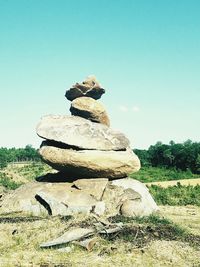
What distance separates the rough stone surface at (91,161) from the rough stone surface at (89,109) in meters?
2.25

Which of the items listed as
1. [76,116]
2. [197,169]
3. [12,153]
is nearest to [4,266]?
[76,116]

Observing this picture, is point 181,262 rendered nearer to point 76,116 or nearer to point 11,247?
point 11,247

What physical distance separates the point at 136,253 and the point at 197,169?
195 feet

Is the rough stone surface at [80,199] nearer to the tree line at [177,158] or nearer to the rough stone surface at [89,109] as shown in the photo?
the rough stone surface at [89,109]

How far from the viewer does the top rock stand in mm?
18797

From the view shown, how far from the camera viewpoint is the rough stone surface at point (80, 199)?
1530 cm

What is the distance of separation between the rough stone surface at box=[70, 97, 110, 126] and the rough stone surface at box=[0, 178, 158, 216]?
10.1ft

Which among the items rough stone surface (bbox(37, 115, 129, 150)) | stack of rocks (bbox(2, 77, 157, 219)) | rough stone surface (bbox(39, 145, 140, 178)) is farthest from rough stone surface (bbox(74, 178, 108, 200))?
rough stone surface (bbox(37, 115, 129, 150))

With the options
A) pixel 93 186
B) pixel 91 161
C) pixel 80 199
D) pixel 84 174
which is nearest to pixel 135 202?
pixel 93 186

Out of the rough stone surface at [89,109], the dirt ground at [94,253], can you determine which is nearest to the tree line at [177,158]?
the rough stone surface at [89,109]

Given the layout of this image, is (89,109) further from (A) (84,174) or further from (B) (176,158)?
(B) (176,158)

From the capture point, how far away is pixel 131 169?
17297 mm

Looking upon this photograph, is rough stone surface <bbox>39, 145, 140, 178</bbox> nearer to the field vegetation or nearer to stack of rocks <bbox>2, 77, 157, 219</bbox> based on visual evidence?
stack of rocks <bbox>2, 77, 157, 219</bbox>

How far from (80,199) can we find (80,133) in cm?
280
